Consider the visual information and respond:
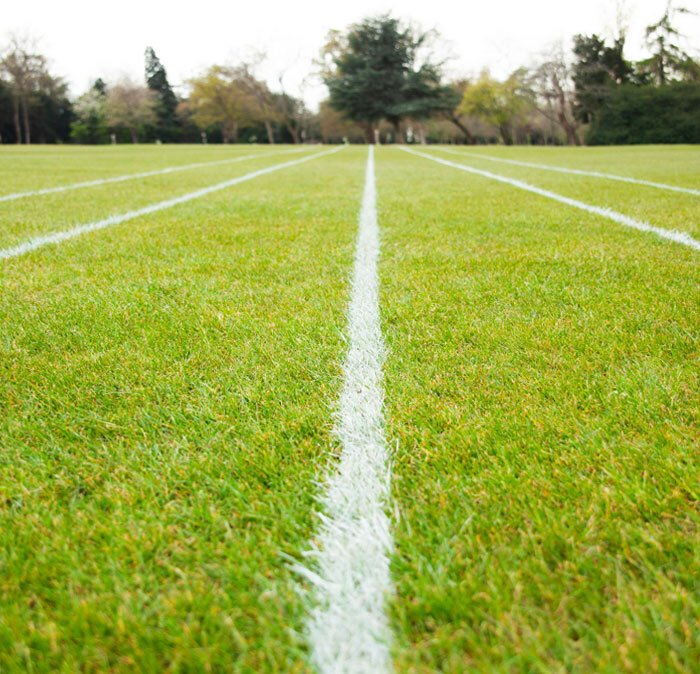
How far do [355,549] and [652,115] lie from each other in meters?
45.8

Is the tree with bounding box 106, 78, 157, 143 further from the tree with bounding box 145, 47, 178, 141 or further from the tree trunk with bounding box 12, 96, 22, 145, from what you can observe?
the tree trunk with bounding box 12, 96, 22, 145

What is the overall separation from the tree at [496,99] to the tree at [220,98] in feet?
88.8

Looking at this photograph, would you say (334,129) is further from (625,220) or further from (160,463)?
(160,463)

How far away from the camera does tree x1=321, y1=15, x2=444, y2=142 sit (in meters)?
50.0

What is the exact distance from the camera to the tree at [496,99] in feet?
167

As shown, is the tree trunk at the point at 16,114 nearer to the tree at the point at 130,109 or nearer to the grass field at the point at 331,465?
the tree at the point at 130,109

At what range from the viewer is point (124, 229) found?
14.8ft

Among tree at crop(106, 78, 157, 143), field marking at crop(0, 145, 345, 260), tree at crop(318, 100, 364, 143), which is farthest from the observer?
tree at crop(318, 100, 364, 143)

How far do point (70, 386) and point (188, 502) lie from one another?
2.69 ft

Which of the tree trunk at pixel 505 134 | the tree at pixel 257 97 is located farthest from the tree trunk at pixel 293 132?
the tree trunk at pixel 505 134

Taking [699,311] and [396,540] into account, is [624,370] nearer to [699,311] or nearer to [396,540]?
[699,311]

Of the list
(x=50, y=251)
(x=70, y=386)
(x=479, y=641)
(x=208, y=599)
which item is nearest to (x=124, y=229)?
(x=50, y=251)

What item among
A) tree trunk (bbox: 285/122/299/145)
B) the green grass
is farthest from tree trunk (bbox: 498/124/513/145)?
the green grass

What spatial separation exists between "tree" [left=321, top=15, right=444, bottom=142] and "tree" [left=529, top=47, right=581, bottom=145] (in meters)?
9.50
